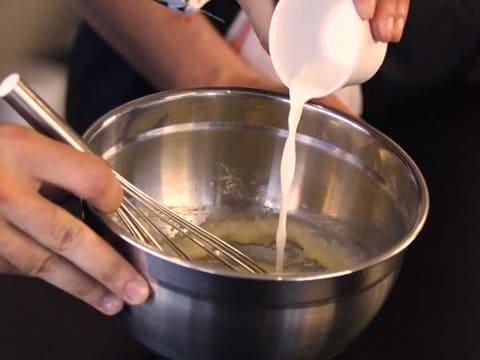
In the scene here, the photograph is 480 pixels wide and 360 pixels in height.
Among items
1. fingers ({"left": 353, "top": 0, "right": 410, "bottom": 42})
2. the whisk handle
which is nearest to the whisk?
the whisk handle

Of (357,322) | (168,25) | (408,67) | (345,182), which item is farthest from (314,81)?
(408,67)

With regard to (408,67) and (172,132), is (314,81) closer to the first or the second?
(172,132)

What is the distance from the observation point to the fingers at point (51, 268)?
55 cm

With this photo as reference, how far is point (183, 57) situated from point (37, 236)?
1.40 ft

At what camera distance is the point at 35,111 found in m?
0.56

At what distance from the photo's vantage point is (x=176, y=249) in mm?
616

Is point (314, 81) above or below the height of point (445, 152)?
above

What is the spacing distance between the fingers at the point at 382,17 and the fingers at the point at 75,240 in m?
0.25

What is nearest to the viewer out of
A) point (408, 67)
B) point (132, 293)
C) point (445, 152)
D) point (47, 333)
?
point (132, 293)

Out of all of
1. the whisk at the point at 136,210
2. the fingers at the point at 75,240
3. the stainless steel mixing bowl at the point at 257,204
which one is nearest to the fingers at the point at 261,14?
the stainless steel mixing bowl at the point at 257,204

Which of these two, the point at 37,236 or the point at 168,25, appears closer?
the point at 37,236

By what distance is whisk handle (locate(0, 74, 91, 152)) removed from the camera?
0.55 metres

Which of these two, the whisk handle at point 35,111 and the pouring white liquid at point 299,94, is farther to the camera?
the pouring white liquid at point 299,94

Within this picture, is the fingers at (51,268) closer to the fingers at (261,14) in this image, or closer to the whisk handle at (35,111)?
the whisk handle at (35,111)
